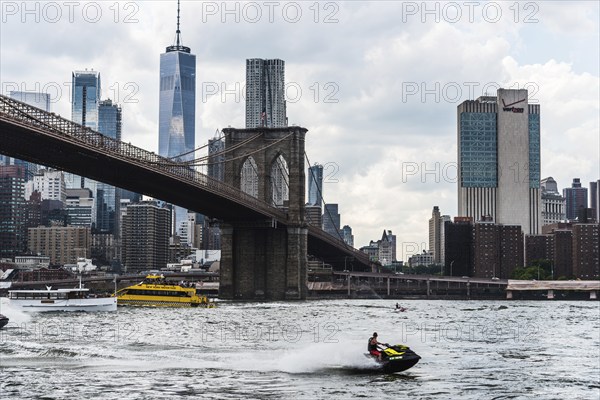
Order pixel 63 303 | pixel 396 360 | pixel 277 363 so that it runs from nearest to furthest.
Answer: pixel 396 360 → pixel 277 363 → pixel 63 303

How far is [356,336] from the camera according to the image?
5362cm

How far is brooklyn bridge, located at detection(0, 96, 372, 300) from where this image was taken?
85.1 m

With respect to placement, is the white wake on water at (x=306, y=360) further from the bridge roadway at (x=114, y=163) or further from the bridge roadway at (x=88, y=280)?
the bridge roadway at (x=88, y=280)

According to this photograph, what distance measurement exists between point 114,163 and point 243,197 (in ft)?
85.9

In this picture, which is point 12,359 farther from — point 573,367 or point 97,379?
point 573,367

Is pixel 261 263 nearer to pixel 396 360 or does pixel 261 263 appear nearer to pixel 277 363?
pixel 277 363

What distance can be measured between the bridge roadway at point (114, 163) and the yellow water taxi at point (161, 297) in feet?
29.9

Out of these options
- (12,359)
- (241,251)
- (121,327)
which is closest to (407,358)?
(12,359)

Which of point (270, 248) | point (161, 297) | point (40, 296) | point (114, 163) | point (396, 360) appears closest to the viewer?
point (396, 360)

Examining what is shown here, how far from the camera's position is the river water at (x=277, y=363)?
32406mm

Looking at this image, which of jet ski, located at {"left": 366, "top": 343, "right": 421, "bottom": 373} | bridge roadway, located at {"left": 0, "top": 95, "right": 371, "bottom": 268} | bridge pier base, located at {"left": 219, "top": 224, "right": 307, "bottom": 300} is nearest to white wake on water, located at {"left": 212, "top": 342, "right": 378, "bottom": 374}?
jet ski, located at {"left": 366, "top": 343, "right": 421, "bottom": 373}

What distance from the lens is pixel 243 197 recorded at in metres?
106

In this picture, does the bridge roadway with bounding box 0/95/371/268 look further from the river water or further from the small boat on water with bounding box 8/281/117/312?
the river water

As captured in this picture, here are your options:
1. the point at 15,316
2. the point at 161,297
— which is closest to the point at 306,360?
the point at 15,316
